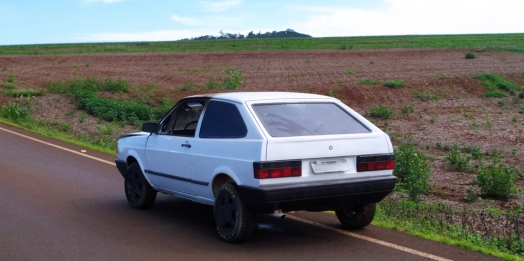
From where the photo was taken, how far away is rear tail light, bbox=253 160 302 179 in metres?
6.80

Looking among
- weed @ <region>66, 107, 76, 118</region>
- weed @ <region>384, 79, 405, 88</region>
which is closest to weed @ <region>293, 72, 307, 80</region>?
weed @ <region>384, 79, 405, 88</region>

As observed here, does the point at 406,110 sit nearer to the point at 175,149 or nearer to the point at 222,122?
the point at 175,149

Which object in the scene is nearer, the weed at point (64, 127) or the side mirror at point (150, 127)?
the side mirror at point (150, 127)

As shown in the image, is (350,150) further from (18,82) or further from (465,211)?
(18,82)

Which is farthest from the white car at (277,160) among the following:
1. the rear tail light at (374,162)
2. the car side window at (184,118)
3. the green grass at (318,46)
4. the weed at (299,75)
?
the green grass at (318,46)

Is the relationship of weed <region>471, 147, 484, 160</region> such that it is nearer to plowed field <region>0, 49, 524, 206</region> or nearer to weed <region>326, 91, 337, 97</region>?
plowed field <region>0, 49, 524, 206</region>

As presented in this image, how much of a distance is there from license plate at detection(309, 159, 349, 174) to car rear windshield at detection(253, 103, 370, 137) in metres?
0.34

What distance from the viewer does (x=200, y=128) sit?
8.03m

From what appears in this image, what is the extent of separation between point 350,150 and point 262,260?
146 cm

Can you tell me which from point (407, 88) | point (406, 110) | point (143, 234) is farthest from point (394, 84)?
point (143, 234)

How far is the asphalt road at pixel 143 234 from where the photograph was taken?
7.00 metres

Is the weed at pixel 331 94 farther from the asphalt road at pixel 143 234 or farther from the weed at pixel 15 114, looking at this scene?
the asphalt road at pixel 143 234

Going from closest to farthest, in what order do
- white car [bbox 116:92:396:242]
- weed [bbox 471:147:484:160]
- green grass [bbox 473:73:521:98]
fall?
white car [bbox 116:92:396:242], weed [bbox 471:147:484:160], green grass [bbox 473:73:521:98]

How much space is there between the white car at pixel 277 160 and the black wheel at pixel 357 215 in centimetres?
1
